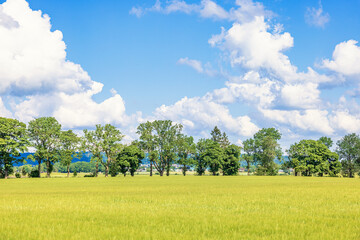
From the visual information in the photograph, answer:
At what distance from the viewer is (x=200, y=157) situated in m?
134

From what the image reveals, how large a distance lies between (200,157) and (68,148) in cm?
5290

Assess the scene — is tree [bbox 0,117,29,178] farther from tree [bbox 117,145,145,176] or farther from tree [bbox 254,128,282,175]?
tree [bbox 254,128,282,175]

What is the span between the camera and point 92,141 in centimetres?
10912

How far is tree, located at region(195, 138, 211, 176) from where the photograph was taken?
434ft

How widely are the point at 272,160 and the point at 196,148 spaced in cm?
3177

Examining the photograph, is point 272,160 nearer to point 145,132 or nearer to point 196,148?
point 196,148

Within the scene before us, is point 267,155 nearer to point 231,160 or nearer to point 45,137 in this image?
point 231,160

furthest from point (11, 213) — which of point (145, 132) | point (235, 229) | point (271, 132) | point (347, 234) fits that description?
point (271, 132)

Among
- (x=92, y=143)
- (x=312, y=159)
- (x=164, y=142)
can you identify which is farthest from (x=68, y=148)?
(x=312, y=159)

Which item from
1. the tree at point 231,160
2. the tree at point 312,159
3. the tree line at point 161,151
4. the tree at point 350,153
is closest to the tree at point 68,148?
the tree line at point 161,151

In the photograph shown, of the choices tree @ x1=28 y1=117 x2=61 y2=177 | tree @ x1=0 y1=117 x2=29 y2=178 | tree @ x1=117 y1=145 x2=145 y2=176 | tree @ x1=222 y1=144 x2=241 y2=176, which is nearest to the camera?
tree @ x1=0 y1=117 x2=29 y2=178

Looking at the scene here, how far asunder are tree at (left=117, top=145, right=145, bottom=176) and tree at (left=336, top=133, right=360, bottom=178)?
84147 mm

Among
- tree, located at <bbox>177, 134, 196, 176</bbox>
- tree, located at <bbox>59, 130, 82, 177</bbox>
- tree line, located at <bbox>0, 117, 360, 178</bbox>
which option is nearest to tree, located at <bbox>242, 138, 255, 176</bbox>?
tree line, located at <bbox>0, 117, 360, 178</bbox>

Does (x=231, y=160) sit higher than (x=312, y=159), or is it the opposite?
(x=312, y=159)
